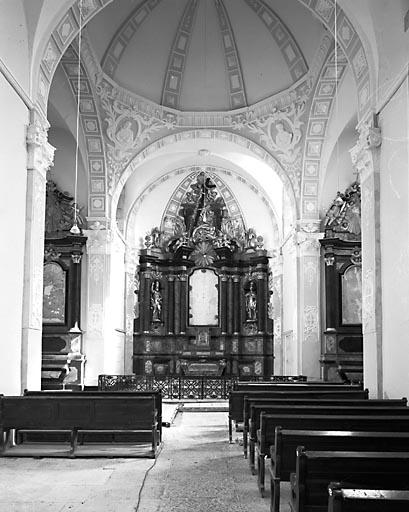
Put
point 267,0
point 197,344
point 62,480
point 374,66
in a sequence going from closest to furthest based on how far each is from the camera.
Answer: point 62,480 < point 374,66 < point 267,0 < point 197,344

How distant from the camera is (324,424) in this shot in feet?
18.7

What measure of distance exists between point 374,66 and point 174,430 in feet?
19.6

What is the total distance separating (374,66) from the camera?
32.2ft

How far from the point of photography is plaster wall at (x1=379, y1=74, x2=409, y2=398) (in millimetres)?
8570

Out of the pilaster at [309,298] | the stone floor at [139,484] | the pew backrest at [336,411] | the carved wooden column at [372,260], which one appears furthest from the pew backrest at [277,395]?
the pilaster at [309,298]

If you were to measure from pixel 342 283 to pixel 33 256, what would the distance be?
9112 millimetres

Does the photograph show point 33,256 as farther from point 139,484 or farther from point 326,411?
point 326,411

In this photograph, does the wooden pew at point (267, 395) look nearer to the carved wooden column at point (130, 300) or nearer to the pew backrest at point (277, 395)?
the pew backrest at point (277, 395)

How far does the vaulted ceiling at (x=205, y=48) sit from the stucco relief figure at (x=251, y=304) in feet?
19.7

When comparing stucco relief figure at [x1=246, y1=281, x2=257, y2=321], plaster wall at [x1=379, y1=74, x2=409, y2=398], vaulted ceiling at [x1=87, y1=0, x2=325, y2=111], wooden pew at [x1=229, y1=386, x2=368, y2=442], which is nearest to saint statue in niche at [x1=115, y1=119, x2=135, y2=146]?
vaulted ceiling at [x1=87, y1=0, x2=325, y2=111]

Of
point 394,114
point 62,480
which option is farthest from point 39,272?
point 394,114

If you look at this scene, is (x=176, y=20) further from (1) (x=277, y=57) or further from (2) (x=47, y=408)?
(2) (x=47, y=408)

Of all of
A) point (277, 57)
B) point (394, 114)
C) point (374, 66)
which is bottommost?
point (394, 114)

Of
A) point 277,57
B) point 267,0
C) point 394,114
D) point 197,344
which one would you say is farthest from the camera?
point 197,344
